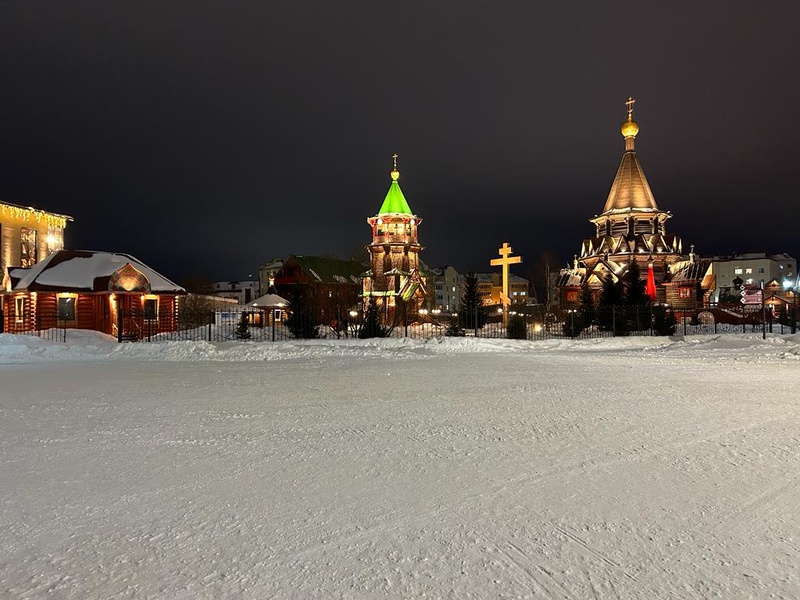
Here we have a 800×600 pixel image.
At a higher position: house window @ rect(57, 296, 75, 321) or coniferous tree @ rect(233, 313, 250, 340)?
house window @ rect(57, 296, 75, 321)

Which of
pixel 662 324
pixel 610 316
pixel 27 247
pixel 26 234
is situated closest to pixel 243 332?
pixel 610 316

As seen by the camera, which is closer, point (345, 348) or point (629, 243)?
point (345, 348)

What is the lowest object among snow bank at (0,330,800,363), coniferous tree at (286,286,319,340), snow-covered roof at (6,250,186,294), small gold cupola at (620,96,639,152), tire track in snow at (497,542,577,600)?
snow bank at (0,330,800,363)

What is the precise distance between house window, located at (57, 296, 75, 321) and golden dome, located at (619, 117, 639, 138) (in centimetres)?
5213

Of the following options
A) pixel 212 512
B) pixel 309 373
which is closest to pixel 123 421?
pixel 212 512

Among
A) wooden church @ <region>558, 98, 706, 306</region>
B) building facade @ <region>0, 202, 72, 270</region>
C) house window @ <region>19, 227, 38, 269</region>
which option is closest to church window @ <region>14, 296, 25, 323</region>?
building facade @ <region>0, 202, 72, 270</region>

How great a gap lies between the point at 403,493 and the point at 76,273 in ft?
111

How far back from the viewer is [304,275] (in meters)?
61.8

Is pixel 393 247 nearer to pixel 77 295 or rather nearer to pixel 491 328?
pixel 491 328

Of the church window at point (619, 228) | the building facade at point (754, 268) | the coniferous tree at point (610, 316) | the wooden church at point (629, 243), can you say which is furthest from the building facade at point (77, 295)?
the building facade at point (754, 268)

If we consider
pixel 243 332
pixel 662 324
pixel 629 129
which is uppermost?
pixel 629 129

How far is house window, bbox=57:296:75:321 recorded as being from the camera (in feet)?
104

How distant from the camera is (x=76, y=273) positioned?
3219 centimetres

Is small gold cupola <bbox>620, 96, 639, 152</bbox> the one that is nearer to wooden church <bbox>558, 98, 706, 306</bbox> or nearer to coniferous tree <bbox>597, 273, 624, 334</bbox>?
wooden church <bbox>558, 98, 706, 306</bbox>
